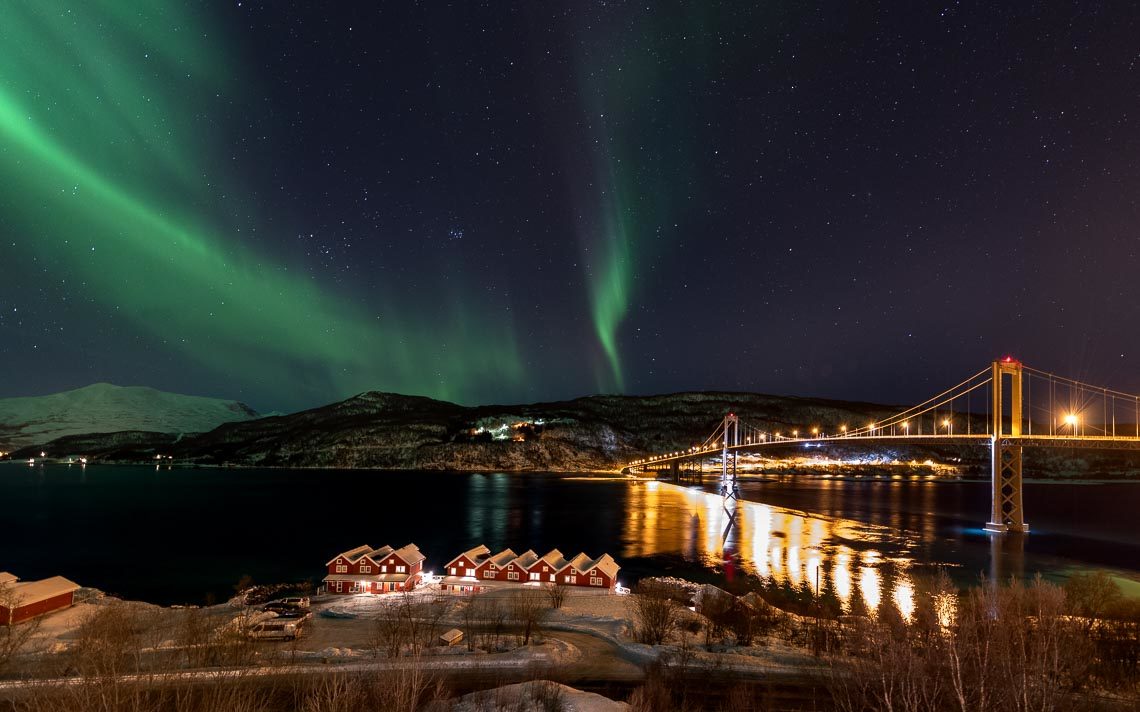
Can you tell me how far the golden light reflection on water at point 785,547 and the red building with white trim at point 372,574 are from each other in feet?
77.9

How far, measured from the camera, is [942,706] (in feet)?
51.0

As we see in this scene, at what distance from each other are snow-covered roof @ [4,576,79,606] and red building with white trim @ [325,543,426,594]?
14.9 metres

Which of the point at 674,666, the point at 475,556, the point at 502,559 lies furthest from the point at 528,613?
the point at 475,556

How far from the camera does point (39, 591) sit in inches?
1404

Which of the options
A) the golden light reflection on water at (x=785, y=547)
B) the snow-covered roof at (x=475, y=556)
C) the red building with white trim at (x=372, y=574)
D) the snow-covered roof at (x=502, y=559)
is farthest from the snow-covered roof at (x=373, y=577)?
the golden light reflection on water at (x=785, y=547)

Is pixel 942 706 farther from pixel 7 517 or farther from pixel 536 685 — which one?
pixel 7 517

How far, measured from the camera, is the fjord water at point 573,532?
180ft

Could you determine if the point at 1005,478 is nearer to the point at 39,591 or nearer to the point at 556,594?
the point at 556,594

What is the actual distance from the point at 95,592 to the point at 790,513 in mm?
85839

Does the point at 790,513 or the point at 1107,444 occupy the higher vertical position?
the point at 1107,444

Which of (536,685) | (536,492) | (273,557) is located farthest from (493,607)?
(536,492)

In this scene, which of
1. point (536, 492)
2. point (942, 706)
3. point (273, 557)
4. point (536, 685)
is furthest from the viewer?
point (536, 492)

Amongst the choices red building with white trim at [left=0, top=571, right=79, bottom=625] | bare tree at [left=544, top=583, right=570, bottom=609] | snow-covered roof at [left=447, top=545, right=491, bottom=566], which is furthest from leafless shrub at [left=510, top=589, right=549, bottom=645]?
red building with white trim at [left=0, top=571, right=79, bottom=625]

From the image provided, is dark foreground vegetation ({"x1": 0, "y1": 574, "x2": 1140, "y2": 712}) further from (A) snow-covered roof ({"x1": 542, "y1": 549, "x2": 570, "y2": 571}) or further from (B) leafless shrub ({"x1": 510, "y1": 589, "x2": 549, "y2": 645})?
(A) snow-covered roof ({"x1": 542, "y1": 549, "x2": 570, "y2": 571})
